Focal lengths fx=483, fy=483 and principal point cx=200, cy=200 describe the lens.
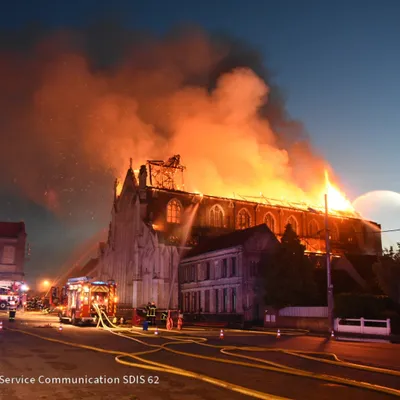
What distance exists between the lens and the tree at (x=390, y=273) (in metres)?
33.3

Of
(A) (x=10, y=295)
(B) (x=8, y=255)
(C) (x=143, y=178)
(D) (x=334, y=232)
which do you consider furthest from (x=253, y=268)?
(B) (x=8, y=255)

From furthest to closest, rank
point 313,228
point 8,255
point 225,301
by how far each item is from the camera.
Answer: point 8,255 < point 313,228 < point 225,301

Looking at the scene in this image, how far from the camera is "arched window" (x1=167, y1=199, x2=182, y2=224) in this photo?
6384cm

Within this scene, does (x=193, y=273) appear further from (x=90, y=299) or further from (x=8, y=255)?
(x=8, y=255)

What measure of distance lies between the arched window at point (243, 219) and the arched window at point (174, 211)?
8.75m

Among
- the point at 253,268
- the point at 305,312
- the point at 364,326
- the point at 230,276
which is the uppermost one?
the point at 253,268

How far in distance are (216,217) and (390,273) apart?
3453cm

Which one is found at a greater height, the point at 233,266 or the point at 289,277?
the point at 233,266

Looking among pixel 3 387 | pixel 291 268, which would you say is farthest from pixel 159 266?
pixel 3 387

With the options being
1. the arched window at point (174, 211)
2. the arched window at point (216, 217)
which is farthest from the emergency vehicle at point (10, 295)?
the arched window at point (216, 217)

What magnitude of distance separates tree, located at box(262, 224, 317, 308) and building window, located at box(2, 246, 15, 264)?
200ft

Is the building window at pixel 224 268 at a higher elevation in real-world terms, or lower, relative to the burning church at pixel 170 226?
lower

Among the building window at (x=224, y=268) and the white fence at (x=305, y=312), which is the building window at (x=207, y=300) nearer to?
the building window at (x=224, y=268)

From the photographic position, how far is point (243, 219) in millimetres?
67750
